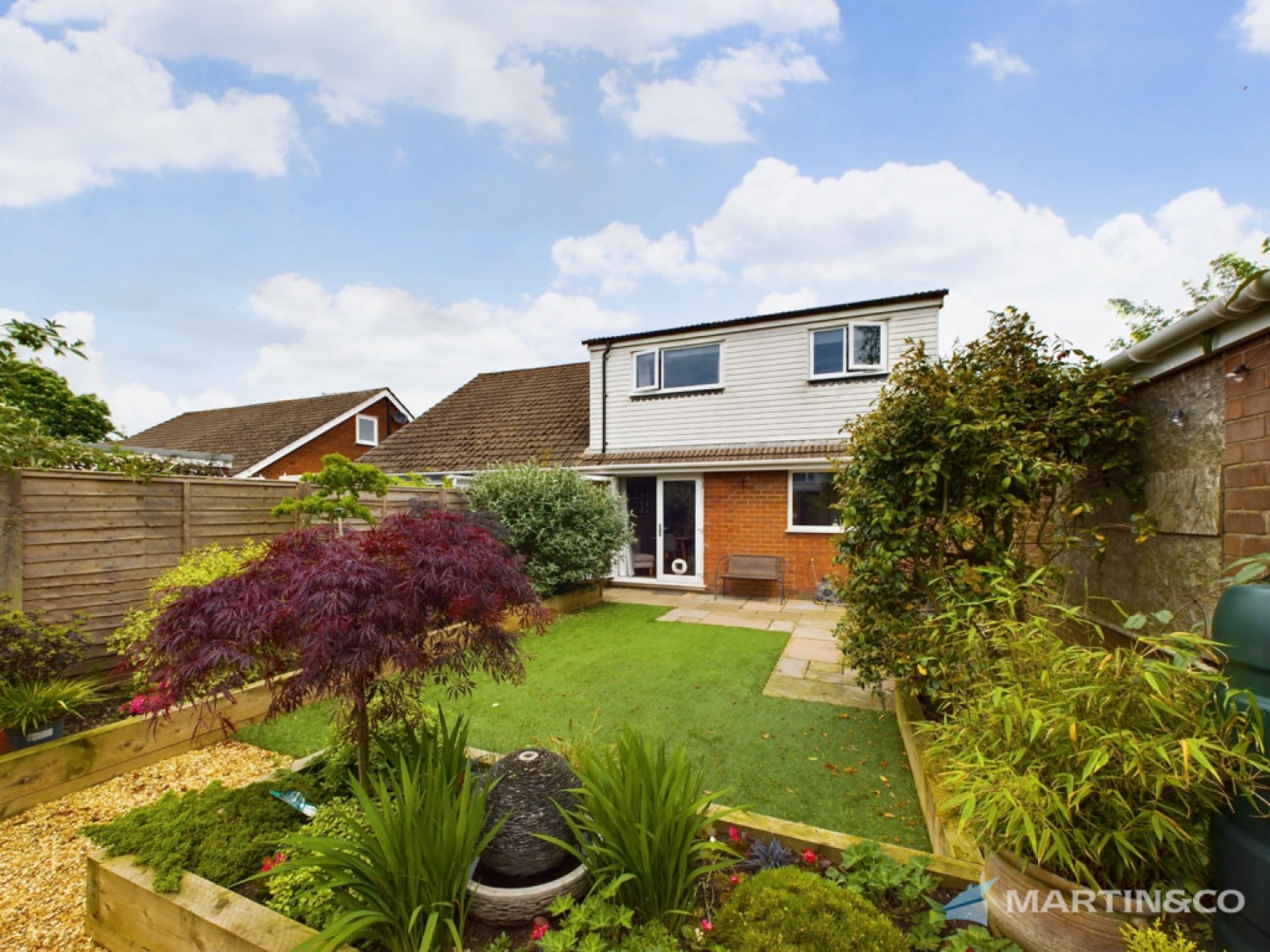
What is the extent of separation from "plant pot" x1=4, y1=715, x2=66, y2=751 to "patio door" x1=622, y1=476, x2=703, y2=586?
26.6 feet

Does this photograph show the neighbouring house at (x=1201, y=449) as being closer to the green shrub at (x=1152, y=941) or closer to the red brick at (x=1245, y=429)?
the red brick at (x=1245, y=429)

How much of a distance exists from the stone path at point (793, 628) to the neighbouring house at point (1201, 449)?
6.78ft

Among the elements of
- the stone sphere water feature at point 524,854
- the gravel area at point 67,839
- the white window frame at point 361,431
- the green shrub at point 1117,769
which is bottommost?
the gravel area at point 67,839

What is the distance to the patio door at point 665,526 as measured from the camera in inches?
414

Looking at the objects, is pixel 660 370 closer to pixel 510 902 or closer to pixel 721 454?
pixel 721 454

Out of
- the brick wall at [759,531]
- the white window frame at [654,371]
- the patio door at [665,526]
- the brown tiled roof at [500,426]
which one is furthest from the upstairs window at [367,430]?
the brick wall at [759,531]

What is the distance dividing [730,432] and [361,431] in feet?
55.5

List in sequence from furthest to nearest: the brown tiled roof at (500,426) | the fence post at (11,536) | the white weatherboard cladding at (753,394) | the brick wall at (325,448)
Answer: the brick wall at (325,448), the brown tiled roof at (500,426), the white weatherboard cladding at (753,394), the fence post at (11,536)

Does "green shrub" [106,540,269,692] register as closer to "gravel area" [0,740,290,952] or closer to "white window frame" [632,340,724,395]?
"gravel area" [0,740,290,952]

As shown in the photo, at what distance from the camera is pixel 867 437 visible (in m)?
3.92

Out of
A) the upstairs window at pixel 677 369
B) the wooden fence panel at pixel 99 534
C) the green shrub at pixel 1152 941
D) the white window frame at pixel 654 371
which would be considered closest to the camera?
the green shrub at pixel 1152 941

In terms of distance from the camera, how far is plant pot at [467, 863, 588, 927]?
1939 millimetres

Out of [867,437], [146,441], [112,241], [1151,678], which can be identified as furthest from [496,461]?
[146,441]

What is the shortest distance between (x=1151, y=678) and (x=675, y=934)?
1760mm
